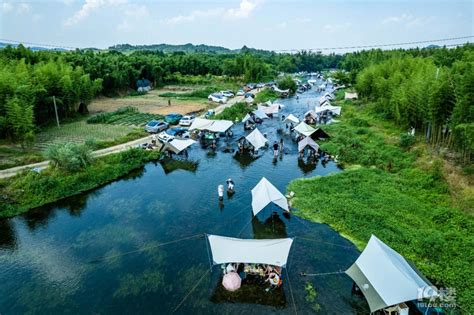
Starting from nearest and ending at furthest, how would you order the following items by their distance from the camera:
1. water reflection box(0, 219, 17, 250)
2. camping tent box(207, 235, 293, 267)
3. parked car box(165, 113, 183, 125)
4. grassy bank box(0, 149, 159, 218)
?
1. camping tent box(207, 235, 293, 267)
2. water reflection box(0, 219, 17, 250)
3. grassy bank box(0, 149, 159, 218)
4. parked car box(165, 113, 183, 125)

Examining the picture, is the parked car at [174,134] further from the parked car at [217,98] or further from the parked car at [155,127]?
the parked car at [217,98]

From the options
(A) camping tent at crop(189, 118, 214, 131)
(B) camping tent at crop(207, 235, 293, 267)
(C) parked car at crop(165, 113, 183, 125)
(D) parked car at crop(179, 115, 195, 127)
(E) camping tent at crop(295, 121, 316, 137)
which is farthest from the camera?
(C) parked car at crop(165, 113, 183, 125)

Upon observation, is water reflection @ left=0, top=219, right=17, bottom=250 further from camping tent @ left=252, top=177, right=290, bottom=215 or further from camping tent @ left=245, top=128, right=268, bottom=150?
camping tent @ left=245, top=128, right=268, bottom=150

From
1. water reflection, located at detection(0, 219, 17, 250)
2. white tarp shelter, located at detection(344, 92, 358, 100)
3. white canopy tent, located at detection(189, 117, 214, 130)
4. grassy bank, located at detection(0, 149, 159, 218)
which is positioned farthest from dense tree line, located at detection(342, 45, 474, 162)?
water reflection, located at detection(0, 219, 17, 250)

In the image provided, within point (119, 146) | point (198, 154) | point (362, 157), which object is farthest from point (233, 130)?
point (362, 157)

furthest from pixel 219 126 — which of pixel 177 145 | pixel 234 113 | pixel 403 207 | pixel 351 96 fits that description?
pixel 351 96
